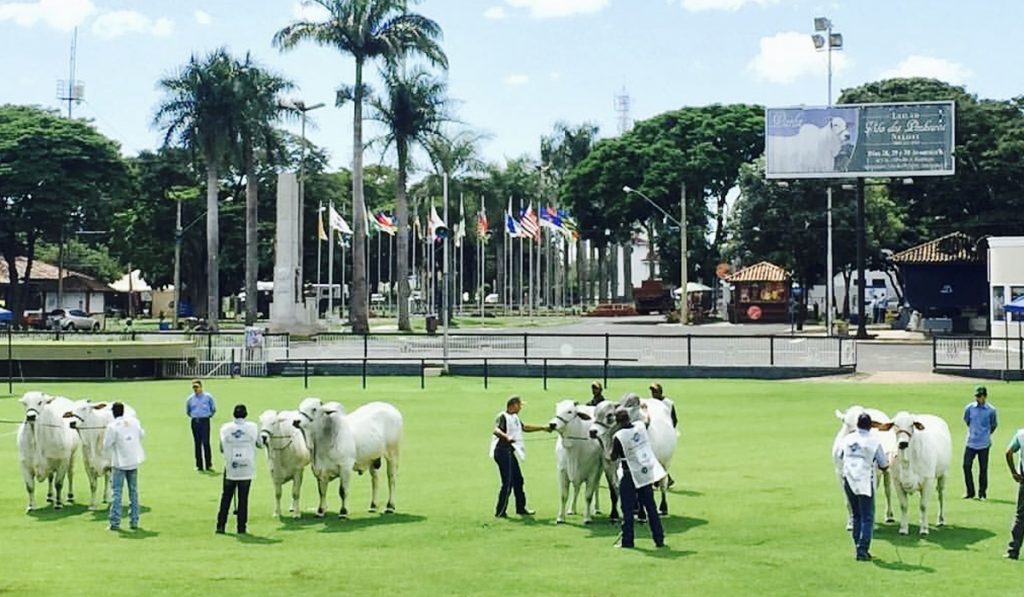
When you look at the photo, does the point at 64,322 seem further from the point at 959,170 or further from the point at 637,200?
the point at 959,170

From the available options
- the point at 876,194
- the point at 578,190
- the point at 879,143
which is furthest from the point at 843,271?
the point at 578,190

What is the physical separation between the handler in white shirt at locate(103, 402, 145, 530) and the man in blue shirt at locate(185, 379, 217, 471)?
567 centimetres

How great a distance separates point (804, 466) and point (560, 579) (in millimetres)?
10002

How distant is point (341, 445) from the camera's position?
57.9 feet

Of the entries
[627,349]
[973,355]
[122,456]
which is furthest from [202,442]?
[973,355]

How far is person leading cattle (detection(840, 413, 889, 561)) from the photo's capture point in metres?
14.2

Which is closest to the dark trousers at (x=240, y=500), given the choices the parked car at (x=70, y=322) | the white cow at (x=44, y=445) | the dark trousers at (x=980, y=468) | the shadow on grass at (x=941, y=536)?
the white cow at (x=44, y=445)

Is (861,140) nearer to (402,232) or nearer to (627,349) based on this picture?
(627,349)

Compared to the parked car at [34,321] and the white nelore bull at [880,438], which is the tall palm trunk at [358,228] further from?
the white nelore bull at [880,438]

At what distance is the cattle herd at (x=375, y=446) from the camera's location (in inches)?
623

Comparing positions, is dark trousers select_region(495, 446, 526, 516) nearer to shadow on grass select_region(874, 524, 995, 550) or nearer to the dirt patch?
shadow on grass select_region(874, 524, 995, 550)

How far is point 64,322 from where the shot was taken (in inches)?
3337

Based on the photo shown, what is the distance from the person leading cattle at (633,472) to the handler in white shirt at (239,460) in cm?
482

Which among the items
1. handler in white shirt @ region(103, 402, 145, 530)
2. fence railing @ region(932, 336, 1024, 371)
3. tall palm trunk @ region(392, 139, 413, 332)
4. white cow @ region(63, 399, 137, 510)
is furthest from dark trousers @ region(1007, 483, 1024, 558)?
tall palm trunk @ region(392, 139, 413, 332)
